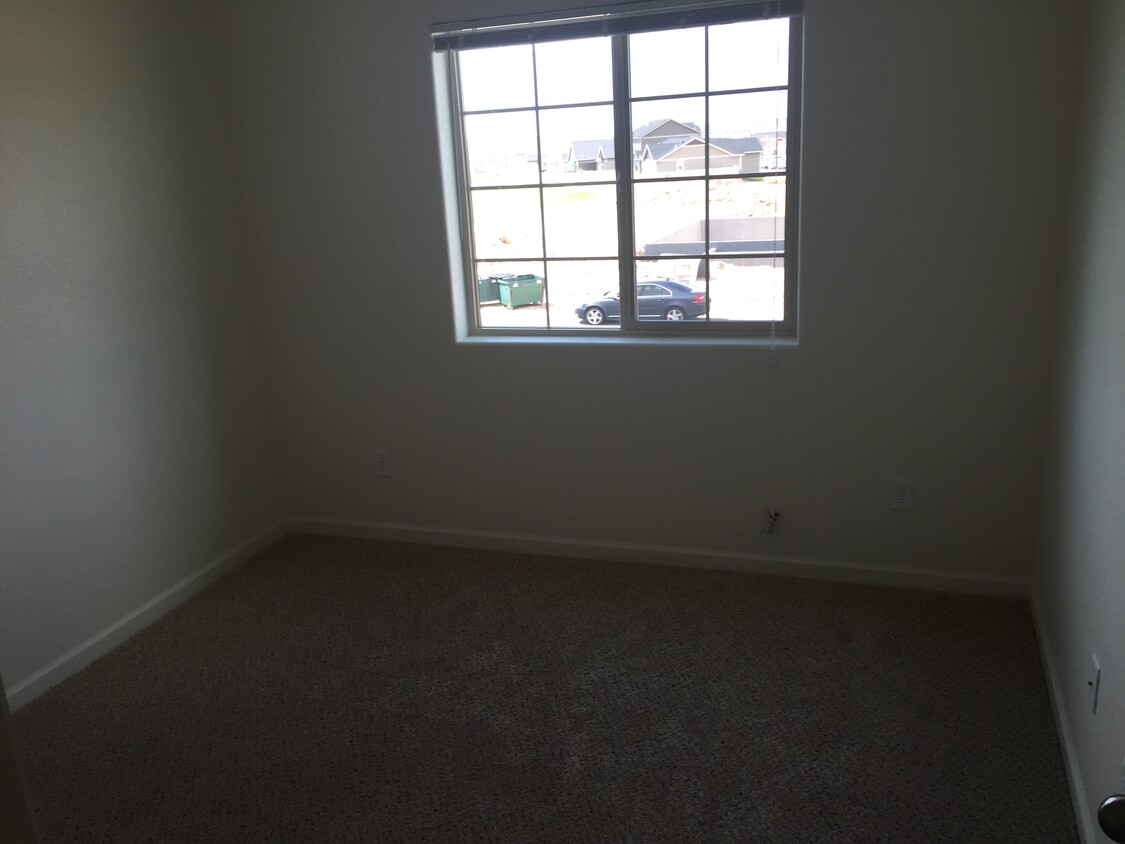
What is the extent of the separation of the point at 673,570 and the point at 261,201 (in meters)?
2.28

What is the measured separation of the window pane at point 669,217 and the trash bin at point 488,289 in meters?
0.62

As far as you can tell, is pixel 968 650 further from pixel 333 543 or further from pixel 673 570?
pixel 333 543

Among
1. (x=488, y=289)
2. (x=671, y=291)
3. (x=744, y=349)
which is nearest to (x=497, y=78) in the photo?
(x=488, y=289)

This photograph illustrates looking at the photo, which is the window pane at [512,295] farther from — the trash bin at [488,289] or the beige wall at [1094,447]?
the beige wall at [1094,447]

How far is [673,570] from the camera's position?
132 inches

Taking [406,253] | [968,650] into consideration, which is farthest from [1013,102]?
[406,253]

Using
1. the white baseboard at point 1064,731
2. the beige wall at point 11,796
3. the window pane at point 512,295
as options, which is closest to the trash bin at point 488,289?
the window pane at point 512,295

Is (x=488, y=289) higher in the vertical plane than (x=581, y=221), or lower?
lower

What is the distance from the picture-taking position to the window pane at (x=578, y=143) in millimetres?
3141

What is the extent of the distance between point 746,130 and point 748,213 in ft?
0.93

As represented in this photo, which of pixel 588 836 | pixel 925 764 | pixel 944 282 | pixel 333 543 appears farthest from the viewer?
pixel 333 543

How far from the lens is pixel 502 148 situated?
3.30 meters

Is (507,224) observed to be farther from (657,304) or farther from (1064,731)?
(1064,731)

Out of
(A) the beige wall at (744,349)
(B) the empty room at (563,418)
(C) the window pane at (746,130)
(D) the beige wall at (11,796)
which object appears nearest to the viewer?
(D) the beige wall at (11,796)
